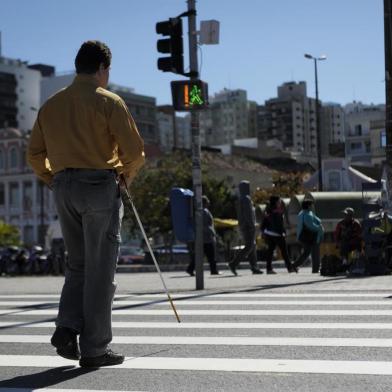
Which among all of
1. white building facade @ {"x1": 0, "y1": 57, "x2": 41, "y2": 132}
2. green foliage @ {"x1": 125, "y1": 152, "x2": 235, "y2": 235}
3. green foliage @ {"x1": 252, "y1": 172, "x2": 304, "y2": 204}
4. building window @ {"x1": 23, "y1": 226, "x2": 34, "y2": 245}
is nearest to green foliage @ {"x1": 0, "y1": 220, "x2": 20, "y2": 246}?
building window @ {"x1": 23, "y1": 226, "x2": 34, "y2": 245}

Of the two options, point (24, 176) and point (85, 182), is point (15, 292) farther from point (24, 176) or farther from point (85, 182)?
point (24, 176)

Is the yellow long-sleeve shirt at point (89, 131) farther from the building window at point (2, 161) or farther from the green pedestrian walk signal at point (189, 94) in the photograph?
the building window at point (2, 161)

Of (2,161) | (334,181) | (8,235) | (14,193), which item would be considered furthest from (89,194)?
(2,161)

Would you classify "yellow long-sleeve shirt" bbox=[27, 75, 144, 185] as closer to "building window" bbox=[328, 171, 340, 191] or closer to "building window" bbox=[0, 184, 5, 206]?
"building window" bbox=[328, 171, 340, 191]

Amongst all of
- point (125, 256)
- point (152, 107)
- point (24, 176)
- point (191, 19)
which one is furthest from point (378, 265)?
point (152, 107)

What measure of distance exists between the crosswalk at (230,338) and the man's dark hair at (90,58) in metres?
1.96

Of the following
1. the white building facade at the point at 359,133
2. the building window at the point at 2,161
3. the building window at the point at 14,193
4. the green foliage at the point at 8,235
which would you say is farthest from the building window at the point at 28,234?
the white building facade at the point at 359,133

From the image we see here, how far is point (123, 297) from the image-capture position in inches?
459

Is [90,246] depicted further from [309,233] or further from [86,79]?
[309,233]

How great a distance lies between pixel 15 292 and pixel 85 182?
876 centimetres

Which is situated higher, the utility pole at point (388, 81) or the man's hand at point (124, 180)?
the utility pole at point (388, 81)

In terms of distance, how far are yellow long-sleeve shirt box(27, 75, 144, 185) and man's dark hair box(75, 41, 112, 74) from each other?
0.06 m

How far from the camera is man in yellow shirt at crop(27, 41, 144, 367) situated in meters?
5.58

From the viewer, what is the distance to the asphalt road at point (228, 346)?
5.01 m
